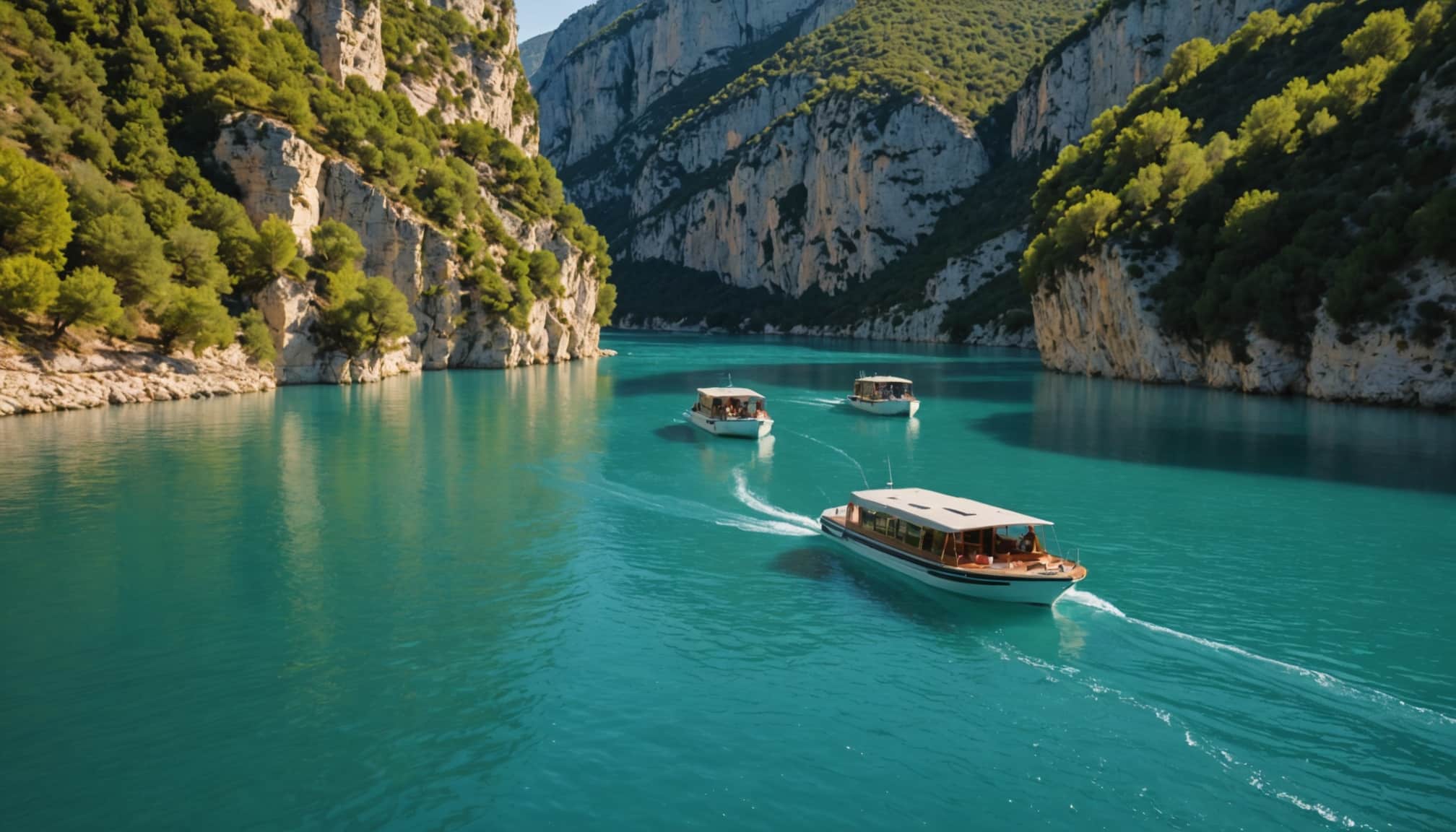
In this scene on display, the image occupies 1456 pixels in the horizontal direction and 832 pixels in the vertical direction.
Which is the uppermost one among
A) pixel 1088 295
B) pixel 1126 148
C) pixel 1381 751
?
pixel 1126 148

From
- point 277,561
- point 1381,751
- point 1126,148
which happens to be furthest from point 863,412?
point 1126,148

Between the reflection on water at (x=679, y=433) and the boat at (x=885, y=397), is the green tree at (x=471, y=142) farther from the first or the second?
the reflection on water at (x=679, y=433)

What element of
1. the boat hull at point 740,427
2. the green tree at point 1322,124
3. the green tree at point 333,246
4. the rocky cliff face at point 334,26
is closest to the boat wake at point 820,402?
the boat hull at point 740,427

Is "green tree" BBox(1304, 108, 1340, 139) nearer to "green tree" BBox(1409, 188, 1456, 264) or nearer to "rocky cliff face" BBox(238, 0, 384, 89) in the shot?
"green tree" BBox(1409, 188, 1456, 264)

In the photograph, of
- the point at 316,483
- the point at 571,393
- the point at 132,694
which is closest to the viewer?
the point at 132,694

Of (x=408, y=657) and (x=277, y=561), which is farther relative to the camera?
(x=277, y=561)

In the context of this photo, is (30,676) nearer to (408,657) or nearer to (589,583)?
(408,657)
